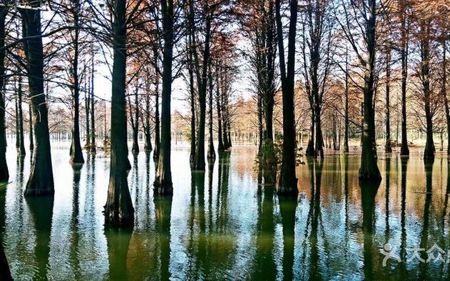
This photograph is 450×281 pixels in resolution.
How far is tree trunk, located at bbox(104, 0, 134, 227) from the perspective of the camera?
404 inches

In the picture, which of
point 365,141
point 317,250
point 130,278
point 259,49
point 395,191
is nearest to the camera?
point 130,278

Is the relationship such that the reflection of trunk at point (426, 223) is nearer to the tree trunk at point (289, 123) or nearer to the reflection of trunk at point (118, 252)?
the tree trunk at point (289, 123)

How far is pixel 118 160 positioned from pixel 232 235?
3242 mm

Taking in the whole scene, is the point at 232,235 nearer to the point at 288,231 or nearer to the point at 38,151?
the point at 288,231

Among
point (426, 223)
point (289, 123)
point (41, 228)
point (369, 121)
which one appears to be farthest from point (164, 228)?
point (369, 121)

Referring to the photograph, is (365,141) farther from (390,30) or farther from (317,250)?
(317,250)

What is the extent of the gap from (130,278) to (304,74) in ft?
100

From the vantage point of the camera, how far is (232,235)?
30.8ft

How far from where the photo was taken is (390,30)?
2116cm

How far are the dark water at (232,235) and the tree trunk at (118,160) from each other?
1.26 feet

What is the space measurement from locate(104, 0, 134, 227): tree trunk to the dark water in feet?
1.26

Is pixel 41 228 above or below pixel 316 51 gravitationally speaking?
below

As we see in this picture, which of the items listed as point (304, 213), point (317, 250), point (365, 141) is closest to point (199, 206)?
point (304, 213)

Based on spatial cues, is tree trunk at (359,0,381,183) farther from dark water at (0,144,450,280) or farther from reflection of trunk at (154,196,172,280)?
reflection of trunk at (154,196,172,280)
